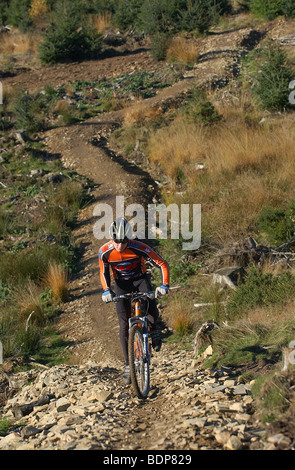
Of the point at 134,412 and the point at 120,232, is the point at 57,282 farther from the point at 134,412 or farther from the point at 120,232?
the point at 134,412

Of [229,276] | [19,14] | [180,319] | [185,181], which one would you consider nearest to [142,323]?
[180,319]

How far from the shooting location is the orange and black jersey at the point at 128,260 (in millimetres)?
6055

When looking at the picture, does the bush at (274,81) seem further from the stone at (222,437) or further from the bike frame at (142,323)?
the stone at (222,437)

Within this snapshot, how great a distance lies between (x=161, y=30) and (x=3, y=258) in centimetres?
1618

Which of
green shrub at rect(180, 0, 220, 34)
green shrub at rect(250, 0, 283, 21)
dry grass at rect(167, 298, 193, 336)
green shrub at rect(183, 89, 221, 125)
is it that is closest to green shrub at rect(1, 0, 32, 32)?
green shrub at rect(180, 0, 220, 34)

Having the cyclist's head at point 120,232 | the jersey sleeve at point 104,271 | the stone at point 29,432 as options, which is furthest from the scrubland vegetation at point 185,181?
the stone at point 29,432

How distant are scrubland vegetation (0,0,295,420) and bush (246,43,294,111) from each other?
4 centimetres

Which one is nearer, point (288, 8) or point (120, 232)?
point (120, 232)

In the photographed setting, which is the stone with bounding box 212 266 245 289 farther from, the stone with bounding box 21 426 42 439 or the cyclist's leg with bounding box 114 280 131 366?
the stone with bounding box 21 426 42 439

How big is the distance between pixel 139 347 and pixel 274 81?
39.0 ft

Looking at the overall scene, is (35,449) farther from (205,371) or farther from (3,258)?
(3,258)

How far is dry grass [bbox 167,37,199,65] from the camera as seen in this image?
68.7ft

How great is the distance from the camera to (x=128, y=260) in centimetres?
611
